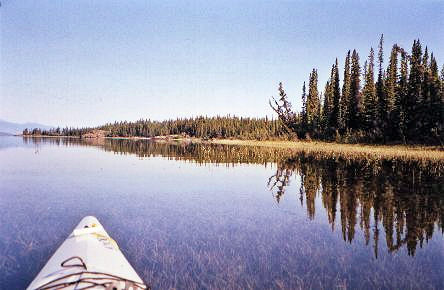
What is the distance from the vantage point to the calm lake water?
6.55 m

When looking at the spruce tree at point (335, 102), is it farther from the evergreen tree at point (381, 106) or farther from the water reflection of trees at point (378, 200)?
the water reflection of trees at point (378, 200)

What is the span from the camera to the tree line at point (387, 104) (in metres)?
46.2

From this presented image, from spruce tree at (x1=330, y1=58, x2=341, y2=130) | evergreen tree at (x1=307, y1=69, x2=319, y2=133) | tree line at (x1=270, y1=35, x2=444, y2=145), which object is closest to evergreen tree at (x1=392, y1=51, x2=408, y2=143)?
tree line at (x1=270, y1=35, x2=444, y2=145)

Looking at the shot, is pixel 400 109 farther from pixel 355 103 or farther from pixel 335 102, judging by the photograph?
pixel 335 102

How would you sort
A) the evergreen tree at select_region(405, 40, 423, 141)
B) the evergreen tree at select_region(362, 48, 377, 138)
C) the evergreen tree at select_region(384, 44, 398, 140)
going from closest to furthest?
1. the evergreen tree at select_region(405, 40, 423, 141)
2. the evergreen tree at select_region(384, 44, 398, 140)
3. the evergreen tree at select_region(362, 48, 377, 138)

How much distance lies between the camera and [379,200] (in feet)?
42.9

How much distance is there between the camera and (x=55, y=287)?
A: 4.29 meters

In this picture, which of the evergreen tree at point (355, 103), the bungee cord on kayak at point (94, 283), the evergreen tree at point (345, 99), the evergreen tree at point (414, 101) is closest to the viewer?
the bungee cord on kayak at point (94, 283)

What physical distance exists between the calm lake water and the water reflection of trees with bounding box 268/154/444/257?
0.17 feet

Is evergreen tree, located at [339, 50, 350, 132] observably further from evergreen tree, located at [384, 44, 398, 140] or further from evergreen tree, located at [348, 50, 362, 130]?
evergreen tree, located at [384, 44, 398, 140]

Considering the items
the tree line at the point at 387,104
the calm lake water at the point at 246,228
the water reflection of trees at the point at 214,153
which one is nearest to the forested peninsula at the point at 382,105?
the tree line at the point at 387,104

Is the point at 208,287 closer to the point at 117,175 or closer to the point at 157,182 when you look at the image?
the point at 157,182

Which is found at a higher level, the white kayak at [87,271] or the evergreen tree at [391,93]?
the evergreen tree at [391,93]

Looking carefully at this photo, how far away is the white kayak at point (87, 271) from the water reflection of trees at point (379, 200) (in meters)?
6.30
